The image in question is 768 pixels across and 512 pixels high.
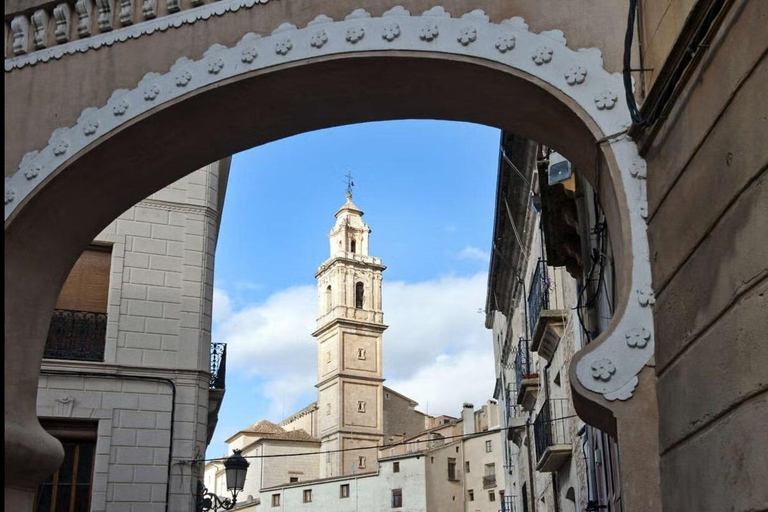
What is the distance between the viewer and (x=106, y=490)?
13.4 metres

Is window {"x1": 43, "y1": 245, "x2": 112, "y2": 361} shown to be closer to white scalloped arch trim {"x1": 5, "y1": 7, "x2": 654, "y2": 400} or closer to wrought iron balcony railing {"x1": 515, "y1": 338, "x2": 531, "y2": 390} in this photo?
white scalloped arch trim {"x1": 5, "y1": 7, "x2": 654, "y2": 400}

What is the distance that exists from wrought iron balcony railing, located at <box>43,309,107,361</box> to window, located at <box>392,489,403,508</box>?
144 ft

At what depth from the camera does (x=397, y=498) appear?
56.0 meters

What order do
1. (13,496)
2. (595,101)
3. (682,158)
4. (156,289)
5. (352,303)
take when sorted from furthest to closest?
(352,303) → (156,289) → (13,496) → (595,101) → (682,158)

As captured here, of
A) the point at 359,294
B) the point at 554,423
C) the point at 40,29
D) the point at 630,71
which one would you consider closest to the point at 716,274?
the point at 630,71

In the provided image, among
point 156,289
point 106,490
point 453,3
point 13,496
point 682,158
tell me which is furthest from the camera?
point 156,289

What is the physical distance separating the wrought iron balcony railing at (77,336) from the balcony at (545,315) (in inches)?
263

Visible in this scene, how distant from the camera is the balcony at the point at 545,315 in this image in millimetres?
14383

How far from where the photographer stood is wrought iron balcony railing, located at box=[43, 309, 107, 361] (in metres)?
14.0

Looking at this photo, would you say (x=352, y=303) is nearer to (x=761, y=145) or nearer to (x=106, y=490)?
(x=106, y=490)

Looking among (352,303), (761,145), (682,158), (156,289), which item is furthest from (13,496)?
(352,303)

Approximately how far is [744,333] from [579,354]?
1.15 m

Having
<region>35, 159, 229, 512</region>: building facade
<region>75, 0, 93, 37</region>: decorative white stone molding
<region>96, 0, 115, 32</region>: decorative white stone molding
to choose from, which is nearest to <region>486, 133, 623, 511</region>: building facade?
<region>96, 0, 115, 32</region>: decorative white stone molding

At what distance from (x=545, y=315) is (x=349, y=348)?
2624 inches
